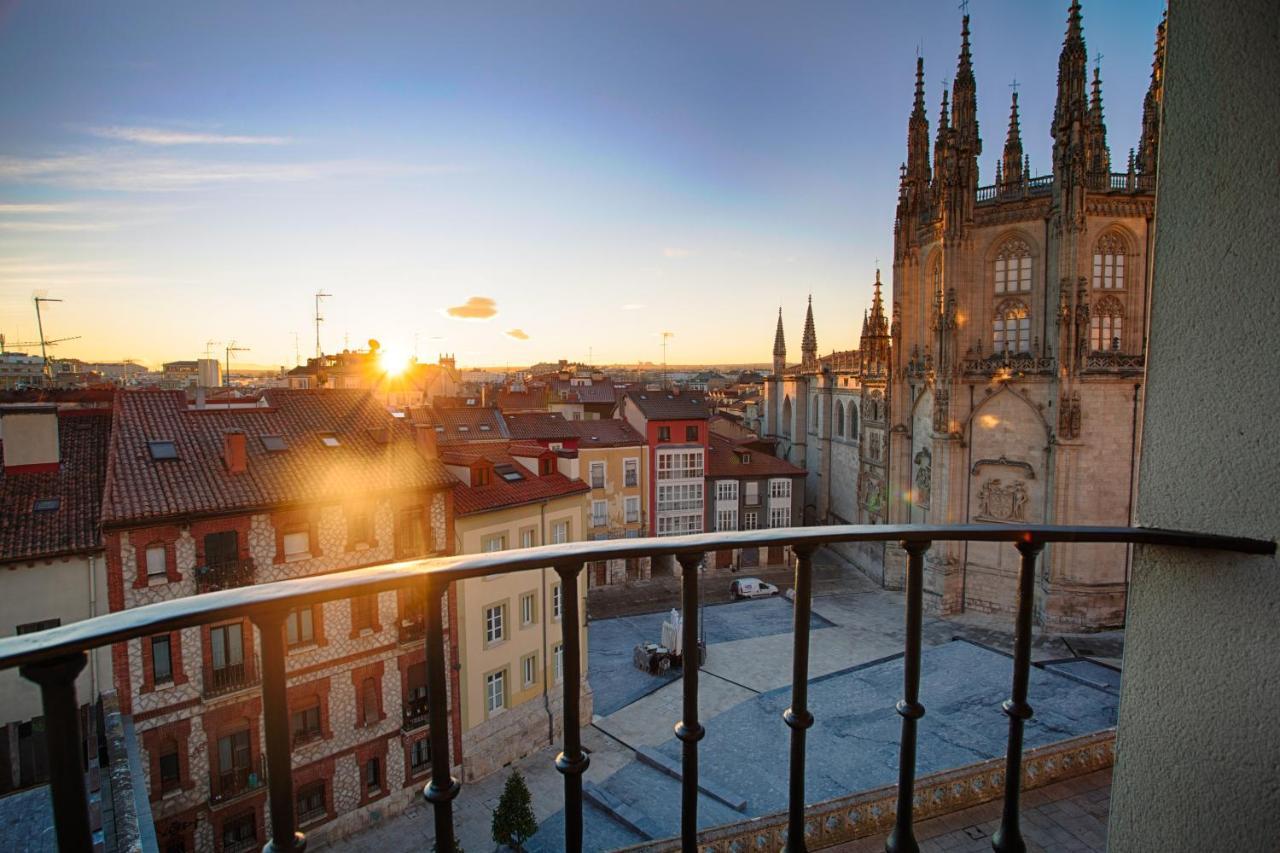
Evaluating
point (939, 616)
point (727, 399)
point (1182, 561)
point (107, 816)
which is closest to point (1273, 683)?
point (1182, 561)

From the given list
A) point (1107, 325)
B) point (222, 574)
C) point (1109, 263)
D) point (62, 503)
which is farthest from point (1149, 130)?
point (62, 503)

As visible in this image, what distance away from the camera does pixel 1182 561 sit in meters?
2.14

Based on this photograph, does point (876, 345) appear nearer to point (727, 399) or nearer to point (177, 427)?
point (177, 427)

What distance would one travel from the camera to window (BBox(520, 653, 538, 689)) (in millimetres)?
18664

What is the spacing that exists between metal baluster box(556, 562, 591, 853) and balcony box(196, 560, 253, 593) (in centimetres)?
1434

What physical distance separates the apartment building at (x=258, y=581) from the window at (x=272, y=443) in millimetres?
40

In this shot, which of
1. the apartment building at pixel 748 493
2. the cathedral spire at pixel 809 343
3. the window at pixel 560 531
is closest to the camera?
the window at pixel 560 531

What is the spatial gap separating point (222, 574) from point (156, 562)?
3.83 ft

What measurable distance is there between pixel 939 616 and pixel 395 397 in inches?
1410

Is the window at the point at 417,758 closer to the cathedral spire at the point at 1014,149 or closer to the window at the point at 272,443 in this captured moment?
the window at the point at 272,443

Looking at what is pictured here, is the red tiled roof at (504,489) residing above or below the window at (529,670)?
above

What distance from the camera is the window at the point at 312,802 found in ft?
47.8

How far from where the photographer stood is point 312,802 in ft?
48.2

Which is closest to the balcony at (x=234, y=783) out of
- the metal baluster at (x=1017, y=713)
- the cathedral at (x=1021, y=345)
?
the metal baluster at (x=1017, y=713)
